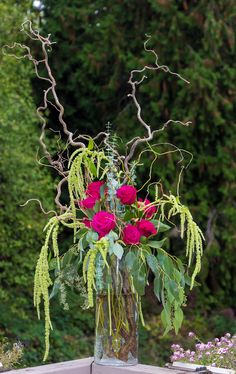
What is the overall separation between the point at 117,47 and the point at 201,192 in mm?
1777

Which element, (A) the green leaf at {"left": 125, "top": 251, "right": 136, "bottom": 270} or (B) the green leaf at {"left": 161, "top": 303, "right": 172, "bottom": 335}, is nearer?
(A) the green leaf at {"left": 125, "top": 251, "right": 136, "bottom": 270}

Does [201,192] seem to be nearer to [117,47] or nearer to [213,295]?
[213,295]

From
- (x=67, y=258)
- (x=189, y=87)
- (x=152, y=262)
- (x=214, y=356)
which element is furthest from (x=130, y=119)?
(x=152, y=262)

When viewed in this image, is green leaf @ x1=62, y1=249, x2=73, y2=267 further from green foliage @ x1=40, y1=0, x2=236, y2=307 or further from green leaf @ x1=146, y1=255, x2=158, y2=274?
green foliage @ x1=40, y1=0, x2=236, y2=307

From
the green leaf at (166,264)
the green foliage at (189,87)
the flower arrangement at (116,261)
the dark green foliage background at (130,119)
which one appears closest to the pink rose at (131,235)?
the flower arrangement at (116,261)

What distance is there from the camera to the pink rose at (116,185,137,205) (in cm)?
283

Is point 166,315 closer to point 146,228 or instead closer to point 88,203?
point 146,228

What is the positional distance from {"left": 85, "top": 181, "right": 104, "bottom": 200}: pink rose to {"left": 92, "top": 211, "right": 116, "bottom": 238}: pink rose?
0.39ft

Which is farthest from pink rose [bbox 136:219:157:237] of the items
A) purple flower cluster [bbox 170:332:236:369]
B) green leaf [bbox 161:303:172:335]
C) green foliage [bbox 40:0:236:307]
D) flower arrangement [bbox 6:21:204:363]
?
green foliage [bbox 40:0:236:307]

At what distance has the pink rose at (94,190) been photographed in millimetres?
2912

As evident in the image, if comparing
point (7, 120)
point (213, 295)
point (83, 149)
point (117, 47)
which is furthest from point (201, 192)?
point (83, 149)

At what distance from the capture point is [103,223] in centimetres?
278

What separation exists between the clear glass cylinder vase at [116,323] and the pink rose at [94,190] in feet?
0.87

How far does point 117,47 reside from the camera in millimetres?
9156
